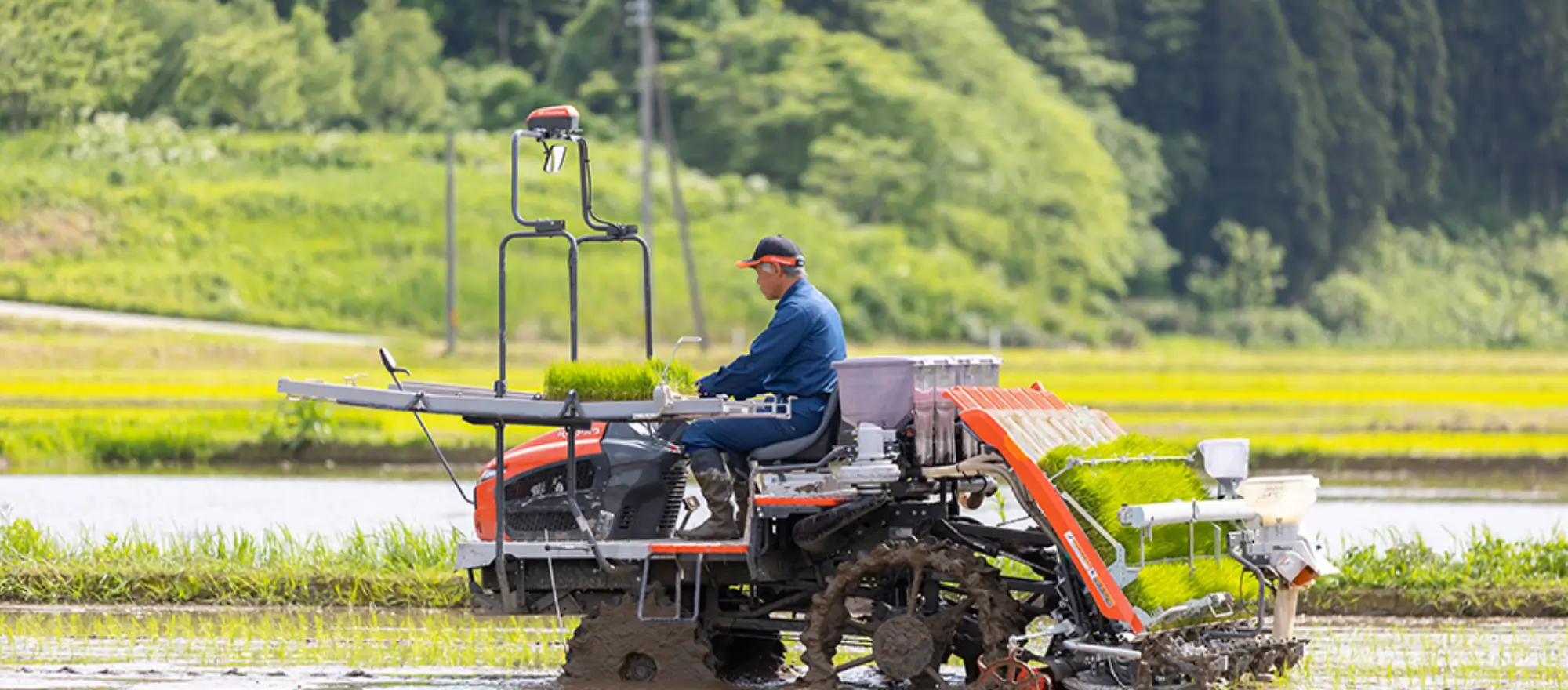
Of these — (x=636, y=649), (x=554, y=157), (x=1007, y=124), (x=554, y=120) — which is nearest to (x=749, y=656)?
(x=636, y=649)

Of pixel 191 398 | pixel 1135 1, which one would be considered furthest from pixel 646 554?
pixel 1135 1

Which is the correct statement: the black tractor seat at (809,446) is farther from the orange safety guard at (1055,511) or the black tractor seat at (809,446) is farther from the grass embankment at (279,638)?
the grass embankment at (279,638)

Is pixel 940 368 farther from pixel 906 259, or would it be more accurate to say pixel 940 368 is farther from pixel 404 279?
pixel 906 259

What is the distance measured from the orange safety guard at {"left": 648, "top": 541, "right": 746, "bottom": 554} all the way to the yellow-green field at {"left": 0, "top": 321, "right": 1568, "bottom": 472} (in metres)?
16.1

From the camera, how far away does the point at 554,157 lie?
29.7 feet

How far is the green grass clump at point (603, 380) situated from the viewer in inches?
359

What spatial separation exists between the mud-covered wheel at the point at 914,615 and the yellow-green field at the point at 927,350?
52.9 feet

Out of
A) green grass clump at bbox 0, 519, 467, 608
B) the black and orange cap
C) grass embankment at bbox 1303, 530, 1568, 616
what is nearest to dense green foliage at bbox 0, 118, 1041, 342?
green grass clump at bbox 0, 519, 467, 608

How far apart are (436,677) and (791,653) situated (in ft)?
5.88

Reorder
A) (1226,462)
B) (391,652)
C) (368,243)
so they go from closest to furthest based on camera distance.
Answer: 1. (1226,462)
2. (391,652)
3. (368,243)

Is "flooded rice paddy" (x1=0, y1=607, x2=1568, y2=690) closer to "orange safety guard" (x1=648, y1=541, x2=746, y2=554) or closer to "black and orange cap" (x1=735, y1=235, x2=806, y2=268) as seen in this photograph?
"orange safety guard" (x1=648, y1=541, x2=746, y2=554)

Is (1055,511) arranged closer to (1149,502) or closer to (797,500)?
(1149,502)

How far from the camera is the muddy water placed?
56.4 feet

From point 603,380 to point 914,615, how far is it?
1.66 metres
